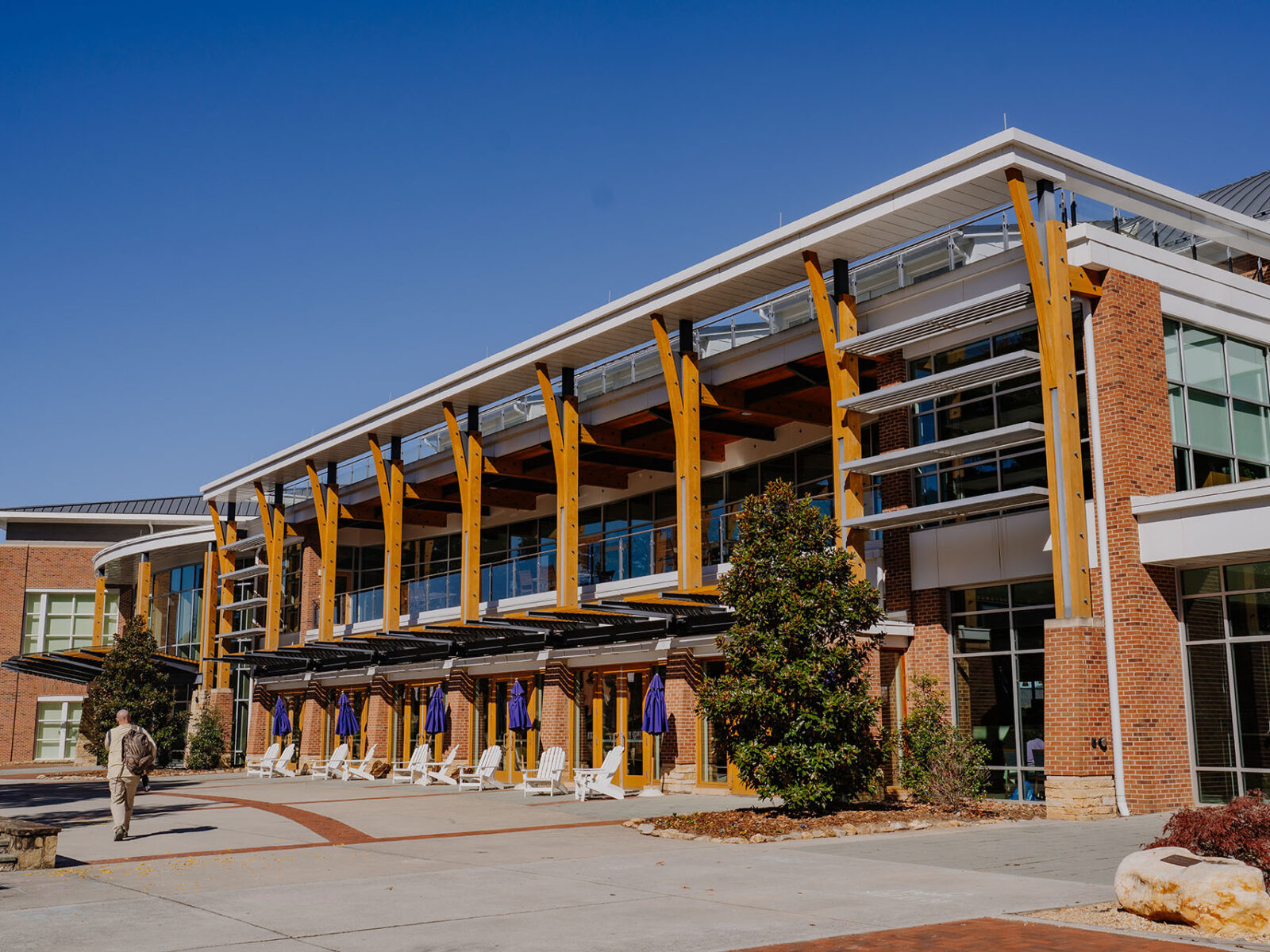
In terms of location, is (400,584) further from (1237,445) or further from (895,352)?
(1237,445)

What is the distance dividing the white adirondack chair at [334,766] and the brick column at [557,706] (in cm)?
734

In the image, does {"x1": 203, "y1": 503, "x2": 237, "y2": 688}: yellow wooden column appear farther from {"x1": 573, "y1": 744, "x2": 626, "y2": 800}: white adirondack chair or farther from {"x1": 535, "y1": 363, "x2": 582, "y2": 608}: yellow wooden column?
{"x1": 573, "y1": 744, "x2": 626, "y2": 800}: white adirondack chair

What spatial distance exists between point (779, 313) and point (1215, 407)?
8057mm

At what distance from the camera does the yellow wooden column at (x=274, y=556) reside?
127 ft

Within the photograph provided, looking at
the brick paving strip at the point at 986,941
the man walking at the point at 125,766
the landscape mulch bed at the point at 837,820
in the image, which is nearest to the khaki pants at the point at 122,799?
the man walking at the point at 125,766

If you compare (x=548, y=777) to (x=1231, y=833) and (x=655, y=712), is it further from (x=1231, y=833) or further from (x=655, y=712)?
(x=1231, y=833)

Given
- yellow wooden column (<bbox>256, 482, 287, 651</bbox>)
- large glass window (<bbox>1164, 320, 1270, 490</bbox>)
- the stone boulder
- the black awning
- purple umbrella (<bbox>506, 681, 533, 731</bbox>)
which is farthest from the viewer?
the black awning

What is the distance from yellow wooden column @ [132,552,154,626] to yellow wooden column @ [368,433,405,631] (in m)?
20.1

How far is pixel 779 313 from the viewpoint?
2398cm

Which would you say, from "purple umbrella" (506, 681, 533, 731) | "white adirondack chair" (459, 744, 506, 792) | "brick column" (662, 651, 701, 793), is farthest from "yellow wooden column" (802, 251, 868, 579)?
"purple umbrella" (506, 681, 533, 731)

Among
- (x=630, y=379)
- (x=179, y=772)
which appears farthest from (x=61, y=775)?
(x=630, y=379)

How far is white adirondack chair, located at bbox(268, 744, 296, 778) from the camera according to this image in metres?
34.3

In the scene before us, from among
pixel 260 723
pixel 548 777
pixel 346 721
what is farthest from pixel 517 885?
pixel 260 723

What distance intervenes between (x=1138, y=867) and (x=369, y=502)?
3145 centimetres
